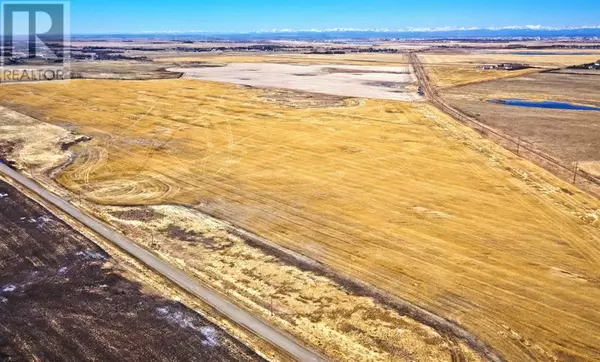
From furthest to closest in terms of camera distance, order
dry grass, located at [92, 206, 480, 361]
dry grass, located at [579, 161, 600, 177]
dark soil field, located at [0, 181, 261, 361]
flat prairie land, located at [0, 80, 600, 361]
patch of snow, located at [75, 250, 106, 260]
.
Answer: dry grass, located at [579, 161, 600, 177] → patch of snow, located at [75, 250, 106, 260] → flat prairie land, located at [0, 80, 600, 361] → dry grass, located at [92, 206, 480, 361] → dark soil field, located at [0, 181, 261, 361]

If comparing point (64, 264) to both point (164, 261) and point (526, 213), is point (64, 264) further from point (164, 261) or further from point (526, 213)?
point (526, 213)

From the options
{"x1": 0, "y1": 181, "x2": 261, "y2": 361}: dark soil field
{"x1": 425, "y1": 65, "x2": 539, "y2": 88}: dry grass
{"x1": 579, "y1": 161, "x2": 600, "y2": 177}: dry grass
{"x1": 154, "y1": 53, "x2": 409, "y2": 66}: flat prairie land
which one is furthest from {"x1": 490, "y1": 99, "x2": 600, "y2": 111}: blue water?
{"x1": 154, "y1": 53, "x2": 409, "y2": 66}: flat prairie land

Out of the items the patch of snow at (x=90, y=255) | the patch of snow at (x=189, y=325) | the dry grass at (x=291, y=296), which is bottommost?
the patch of snow at (x=189, y=325)

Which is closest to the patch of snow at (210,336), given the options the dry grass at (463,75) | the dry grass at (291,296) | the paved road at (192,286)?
the paved road at (192,286)

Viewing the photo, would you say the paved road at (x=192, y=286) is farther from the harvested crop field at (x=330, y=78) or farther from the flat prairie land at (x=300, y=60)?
the flat prairie land at (x=300, y=60)

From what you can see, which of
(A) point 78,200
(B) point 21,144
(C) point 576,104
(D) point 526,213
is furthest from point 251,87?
(D) point 526,213

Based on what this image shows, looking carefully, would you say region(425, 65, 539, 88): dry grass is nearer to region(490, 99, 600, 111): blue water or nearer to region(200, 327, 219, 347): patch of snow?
region(490, 99, 600, 111): blue water
